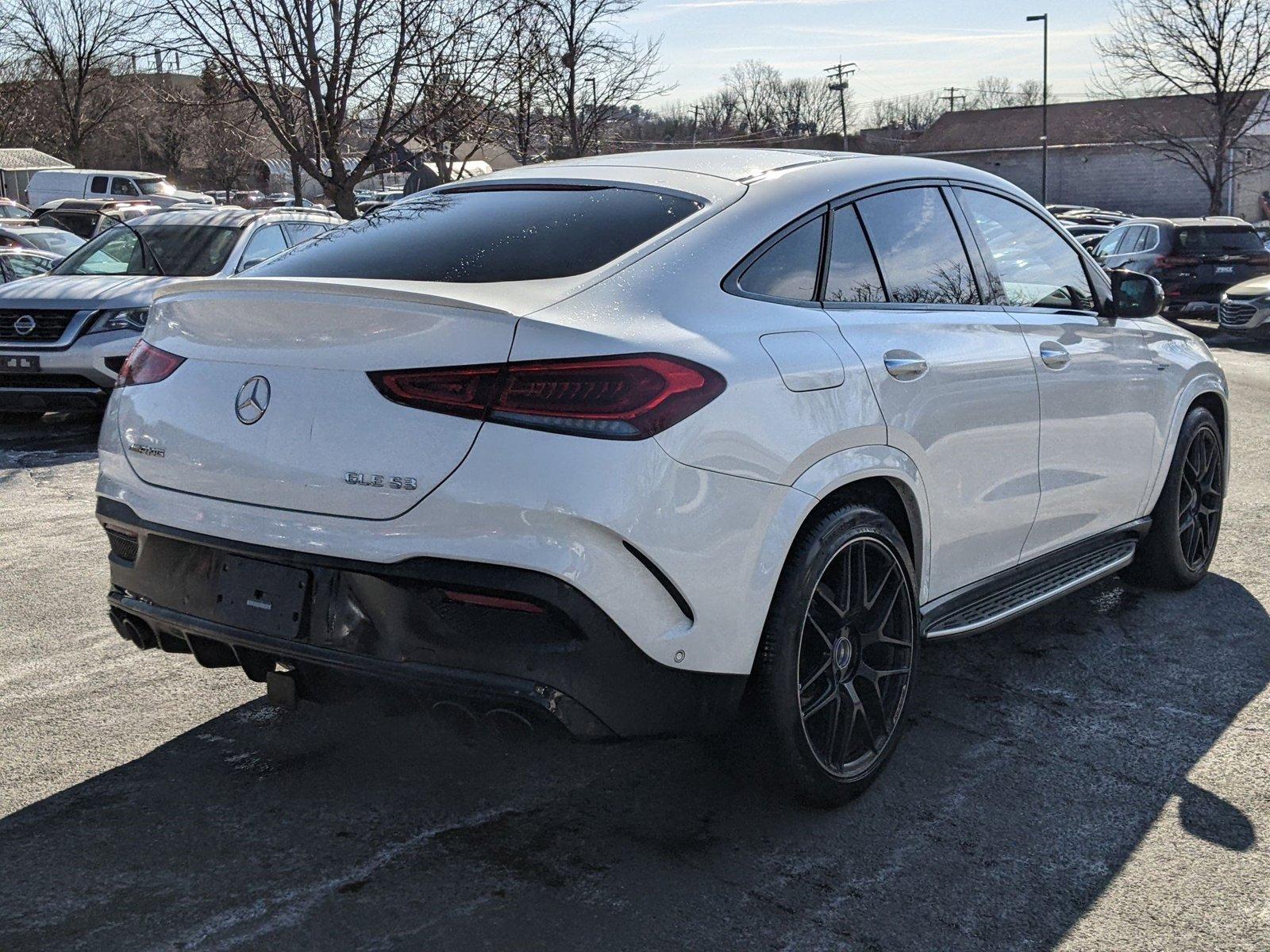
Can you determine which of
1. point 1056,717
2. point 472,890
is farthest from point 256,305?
point 1056,717

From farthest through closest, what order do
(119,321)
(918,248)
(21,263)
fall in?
(21,263) → (119,321) → (918,248)

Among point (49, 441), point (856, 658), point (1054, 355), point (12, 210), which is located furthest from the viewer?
point (12, 210)

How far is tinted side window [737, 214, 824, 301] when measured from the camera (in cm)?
329

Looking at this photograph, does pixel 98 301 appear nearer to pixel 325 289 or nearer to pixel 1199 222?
pixel 325 289

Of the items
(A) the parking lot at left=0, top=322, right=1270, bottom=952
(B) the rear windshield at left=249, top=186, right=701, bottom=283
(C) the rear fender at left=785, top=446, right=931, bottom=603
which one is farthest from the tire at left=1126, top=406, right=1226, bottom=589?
(B) the rear windshield at left=249, top=186, right=701, bottom=283

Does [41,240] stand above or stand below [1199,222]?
above

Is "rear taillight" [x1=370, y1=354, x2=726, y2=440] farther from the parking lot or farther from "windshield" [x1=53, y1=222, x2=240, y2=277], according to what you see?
"windshield" [x1=53, y1=222, x2=240, y2=277]

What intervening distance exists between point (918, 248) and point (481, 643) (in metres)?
1.99

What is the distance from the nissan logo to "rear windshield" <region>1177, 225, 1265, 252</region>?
1874cm

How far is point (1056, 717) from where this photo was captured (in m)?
4.12

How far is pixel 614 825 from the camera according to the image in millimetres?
3299

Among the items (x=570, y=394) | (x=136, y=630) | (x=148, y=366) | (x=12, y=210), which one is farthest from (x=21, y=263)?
(x=12, y=210)

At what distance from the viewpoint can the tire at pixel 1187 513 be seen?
17.6 ft

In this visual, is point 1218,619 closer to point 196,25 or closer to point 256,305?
point 256,305
